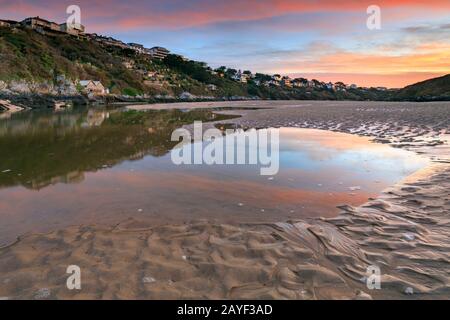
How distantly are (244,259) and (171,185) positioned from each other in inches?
175

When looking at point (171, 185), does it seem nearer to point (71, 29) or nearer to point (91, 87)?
point (91, 87)

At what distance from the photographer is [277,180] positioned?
8.89 meters

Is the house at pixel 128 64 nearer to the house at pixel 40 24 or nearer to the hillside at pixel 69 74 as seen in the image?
the hillside at pixel 69 74

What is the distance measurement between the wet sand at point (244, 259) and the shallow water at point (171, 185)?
0.59 meters

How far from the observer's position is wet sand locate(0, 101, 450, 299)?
377cm

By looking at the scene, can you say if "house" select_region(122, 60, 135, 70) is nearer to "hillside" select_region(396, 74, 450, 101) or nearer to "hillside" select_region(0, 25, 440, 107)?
"hillside" select_region(0, 25, 440, 107)

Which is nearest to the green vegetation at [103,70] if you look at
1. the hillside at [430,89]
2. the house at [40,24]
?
the hillside at [430,89]

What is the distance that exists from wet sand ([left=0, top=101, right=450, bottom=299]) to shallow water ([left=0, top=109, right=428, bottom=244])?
0.59 metres

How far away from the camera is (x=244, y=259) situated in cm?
452

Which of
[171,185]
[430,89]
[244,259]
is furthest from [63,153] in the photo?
[430,89]

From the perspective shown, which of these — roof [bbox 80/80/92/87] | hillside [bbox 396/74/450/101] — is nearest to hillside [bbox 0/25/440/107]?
roof [bbox 80/80/92/87]
